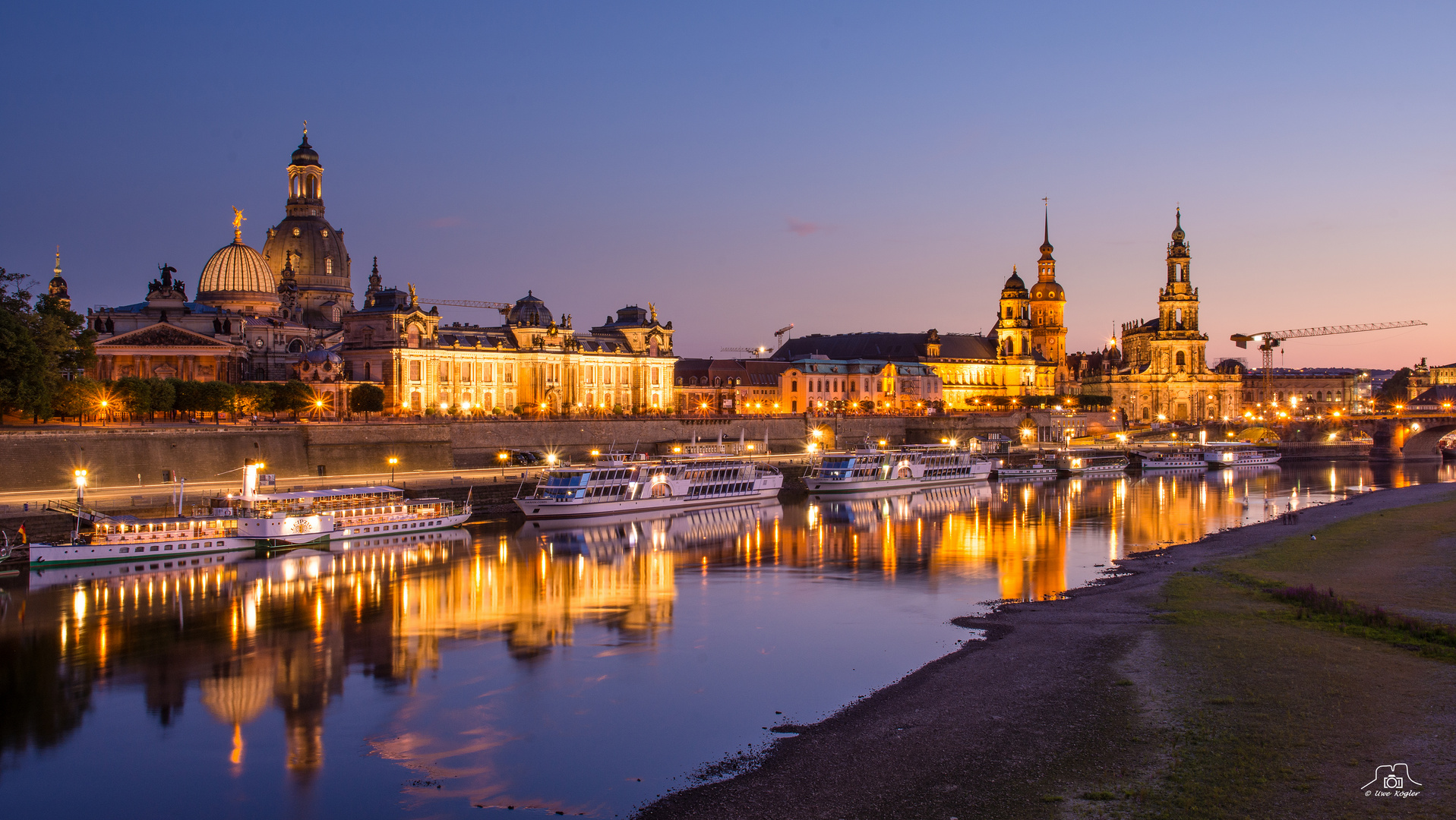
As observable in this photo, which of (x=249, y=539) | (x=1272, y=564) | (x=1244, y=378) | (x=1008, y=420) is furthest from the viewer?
(x=1244, y=378)

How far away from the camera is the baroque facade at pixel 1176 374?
14750cm

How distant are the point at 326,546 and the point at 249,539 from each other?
110 inches

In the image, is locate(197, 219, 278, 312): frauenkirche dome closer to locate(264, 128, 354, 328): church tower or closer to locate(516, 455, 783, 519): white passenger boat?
locate(264, 128, 354, 328): church tower

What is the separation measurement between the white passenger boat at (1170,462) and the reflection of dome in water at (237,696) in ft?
273

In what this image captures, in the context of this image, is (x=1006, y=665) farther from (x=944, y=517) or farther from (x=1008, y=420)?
(x=1008, y=420)

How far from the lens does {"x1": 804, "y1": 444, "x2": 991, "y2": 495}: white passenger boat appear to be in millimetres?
70062

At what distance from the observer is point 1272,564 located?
116ft

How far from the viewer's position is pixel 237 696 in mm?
23094

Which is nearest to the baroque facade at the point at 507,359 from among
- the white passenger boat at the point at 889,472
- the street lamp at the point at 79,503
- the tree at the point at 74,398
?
the tree at the point at 74,398

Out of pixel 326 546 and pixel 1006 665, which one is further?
pixel 326 546

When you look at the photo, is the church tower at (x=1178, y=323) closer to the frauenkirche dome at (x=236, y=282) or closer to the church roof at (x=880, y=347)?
the church roof at (x=880, y=347)

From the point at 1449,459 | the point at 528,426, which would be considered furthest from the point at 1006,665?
the point at 1449,459

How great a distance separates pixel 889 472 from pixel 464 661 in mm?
50368

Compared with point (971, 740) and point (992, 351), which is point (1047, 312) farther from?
point (971, 740)
